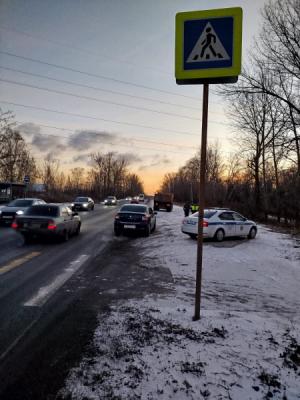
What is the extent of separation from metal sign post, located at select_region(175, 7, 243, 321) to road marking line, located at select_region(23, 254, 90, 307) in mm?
2725

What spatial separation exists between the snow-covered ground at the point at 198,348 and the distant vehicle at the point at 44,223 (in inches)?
272

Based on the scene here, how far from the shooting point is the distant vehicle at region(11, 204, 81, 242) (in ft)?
39.6

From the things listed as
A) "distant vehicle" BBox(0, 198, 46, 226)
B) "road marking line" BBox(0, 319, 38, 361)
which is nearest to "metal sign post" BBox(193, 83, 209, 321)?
"road marking line" BBox(0, 319, 38, 361)

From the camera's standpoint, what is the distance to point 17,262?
8500 millimetres

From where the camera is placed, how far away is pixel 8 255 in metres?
9.48

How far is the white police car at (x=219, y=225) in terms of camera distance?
13.6 meters

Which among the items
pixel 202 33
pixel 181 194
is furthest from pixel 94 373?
pixel 181 194

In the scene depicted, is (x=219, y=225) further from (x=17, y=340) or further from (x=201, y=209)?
(x=17, y=340)

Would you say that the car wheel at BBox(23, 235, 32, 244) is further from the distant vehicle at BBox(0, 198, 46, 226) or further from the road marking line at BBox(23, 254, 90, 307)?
the distant vehicle at BBox(0, 198, 46, 226)

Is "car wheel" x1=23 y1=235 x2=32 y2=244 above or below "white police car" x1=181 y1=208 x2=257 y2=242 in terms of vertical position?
below

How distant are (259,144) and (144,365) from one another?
1255 inches

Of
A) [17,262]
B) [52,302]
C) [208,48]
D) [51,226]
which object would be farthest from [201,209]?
[51,226]

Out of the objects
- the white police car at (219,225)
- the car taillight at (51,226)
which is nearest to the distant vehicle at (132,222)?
the white police car at (219,225)

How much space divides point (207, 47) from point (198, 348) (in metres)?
3.80
